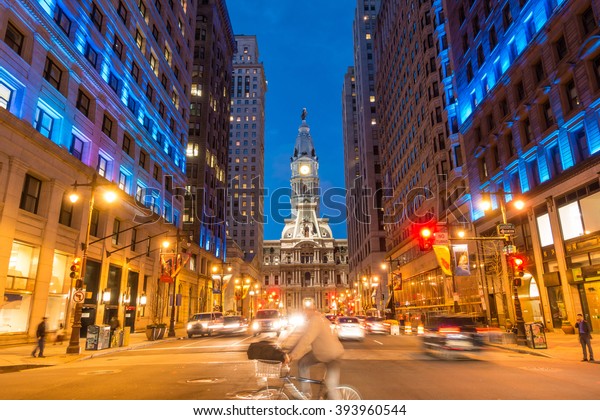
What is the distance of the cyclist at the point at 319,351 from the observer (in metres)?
6.50

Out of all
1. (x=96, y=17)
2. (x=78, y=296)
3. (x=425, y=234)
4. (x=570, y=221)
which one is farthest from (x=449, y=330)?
(x=96, y=17)

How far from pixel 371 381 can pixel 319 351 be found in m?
4.86

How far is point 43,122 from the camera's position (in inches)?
1091

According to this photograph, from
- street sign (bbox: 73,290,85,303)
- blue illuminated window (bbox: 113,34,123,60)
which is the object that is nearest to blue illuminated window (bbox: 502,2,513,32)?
blue illuminated window (bbox: 113,34,123,60)

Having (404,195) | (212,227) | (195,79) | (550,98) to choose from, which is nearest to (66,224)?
(550,98)

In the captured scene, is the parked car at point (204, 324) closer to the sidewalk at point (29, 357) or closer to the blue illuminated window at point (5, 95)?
the sidewalk at point (29, 357)

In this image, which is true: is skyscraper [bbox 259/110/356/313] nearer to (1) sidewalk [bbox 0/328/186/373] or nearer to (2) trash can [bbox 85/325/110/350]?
(2) trash can [bbox 85/325/110/350]

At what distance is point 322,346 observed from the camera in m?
6.74

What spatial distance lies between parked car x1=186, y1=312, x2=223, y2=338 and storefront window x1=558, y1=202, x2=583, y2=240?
27.9 m

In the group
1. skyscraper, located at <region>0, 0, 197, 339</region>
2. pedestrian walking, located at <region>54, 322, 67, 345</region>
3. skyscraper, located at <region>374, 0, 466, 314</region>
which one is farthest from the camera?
skyscraper, located at <region>374, 0, 466, 314</region>

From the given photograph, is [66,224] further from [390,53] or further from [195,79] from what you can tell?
[390,53]

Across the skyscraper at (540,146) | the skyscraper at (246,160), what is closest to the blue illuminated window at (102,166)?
the skyscraper at (540,146)

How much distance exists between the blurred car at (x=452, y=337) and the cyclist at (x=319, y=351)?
40.4ft

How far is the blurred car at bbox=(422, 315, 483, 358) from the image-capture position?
683 inches
